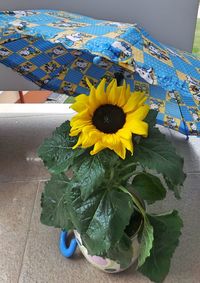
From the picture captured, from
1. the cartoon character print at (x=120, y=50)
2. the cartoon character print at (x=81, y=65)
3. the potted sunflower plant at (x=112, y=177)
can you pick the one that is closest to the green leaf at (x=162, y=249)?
the potted sunflower plant at (x=112, y=177)

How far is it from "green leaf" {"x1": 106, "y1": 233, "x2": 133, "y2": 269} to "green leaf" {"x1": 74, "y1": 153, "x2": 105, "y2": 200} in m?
0.14

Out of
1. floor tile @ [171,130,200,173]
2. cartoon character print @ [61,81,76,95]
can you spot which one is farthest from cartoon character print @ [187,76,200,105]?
floor tile @ [171,130,200,173]

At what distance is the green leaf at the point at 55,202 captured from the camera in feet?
1.98

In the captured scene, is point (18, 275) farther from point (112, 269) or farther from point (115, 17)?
point (115, 17)

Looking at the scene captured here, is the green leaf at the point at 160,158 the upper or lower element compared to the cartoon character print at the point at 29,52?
lower

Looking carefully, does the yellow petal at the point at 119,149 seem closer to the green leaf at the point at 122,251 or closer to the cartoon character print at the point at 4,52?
the green leaf at the point at 122,251

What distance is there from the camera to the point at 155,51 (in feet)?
1.63

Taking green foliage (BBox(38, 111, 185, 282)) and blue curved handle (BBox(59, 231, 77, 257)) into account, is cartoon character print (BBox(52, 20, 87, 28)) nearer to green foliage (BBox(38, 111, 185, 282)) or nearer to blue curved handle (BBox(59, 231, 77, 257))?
green foliage (BBox(38, 111, 185, 282))

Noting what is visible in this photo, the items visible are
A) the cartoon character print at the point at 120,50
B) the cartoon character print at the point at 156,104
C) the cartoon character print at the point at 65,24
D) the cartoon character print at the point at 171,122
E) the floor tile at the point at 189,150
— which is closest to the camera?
the cartoon character print at the point at 120,50

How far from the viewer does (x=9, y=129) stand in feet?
3.82

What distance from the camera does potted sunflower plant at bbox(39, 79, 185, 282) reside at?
454mm

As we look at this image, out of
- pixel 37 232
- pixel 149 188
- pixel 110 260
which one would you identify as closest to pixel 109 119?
pixel 149 188

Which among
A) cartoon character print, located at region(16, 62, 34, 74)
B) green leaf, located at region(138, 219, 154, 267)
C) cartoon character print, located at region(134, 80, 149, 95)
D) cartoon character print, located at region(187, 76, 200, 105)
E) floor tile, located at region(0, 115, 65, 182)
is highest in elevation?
cartoon character print, located at region(187, 76, 200, 105)

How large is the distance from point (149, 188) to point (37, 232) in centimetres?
32
